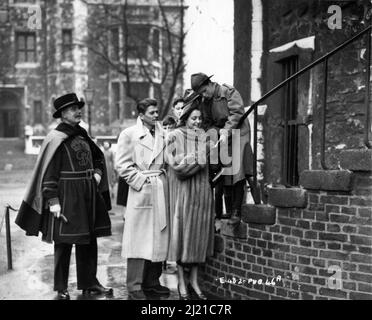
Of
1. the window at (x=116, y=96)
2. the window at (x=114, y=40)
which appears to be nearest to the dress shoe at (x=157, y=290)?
the window at (x=114, y=40)

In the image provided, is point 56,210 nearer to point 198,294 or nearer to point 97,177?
point 97,177

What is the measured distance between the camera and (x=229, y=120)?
633 centimetres

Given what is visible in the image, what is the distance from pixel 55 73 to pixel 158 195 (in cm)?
2963

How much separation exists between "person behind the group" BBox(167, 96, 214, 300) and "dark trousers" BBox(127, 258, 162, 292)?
35 centimetres

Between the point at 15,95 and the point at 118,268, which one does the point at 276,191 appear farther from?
the point at 15,95

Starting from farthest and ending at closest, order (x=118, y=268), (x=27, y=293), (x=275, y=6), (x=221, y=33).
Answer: (x=221, y=33) → (x=275, y=6) → (x=118, y=268) → (x=27, y=293)

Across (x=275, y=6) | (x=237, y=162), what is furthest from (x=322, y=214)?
(x=275, y=6)

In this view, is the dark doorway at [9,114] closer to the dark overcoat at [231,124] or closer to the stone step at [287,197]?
the dark overcoat at [231,124]

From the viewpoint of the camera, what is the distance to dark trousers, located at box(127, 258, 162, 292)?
5910mm

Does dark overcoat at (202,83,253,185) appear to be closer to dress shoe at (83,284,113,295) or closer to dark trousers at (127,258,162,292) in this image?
dark trousers at (127,258,162,292)

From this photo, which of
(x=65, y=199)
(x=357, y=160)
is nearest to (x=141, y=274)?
(x=65, y=199)

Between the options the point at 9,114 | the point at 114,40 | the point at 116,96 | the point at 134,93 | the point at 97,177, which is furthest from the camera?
the point at 9,114

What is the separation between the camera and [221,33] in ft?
34.9
